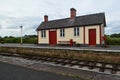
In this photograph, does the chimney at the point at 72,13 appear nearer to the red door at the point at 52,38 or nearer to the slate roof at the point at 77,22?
the slate roof at the point at 77,22

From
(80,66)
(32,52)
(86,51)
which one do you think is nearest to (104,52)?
(86,51)

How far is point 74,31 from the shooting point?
22.0 m

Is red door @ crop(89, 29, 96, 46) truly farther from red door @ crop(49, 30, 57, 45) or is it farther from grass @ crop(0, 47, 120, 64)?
grass @ crop(0, 47, 120, 64)

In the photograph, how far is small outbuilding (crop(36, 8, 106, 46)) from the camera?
1992 cm

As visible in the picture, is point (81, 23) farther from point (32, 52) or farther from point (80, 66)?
point (80, 66)

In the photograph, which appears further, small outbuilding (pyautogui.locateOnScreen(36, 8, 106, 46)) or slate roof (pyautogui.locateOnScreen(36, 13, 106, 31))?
slate roof (pyautogui.locateOnScreen(36, 13, 106, 31))

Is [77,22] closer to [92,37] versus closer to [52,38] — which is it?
[92,37]

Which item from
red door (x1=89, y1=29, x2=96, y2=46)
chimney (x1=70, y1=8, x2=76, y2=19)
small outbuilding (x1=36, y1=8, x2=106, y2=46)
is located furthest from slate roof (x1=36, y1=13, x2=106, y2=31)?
red door (x1=89, y1=29, x2=96, y2=46)

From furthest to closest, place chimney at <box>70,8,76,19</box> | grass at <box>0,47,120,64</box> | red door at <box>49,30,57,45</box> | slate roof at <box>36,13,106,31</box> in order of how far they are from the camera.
A: red door at <box>49,30,57,45</box> → chimney at <box>70,8,76,19</box> → slate roof at <box>36,13,106,31</box> → grass at <box>0,47,120,64</box>

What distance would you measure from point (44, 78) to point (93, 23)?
14.8 metres

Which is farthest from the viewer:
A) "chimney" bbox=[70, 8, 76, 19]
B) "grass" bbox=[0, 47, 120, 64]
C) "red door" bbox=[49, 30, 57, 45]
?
"red door" bbox=[49, 30, 57, 45]

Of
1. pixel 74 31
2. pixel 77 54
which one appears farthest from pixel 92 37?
pixel 77 54

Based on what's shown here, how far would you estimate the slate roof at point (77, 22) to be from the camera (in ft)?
67.2

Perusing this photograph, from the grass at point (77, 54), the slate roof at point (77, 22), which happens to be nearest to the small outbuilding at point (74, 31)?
the slate roof at point (77, 22)
